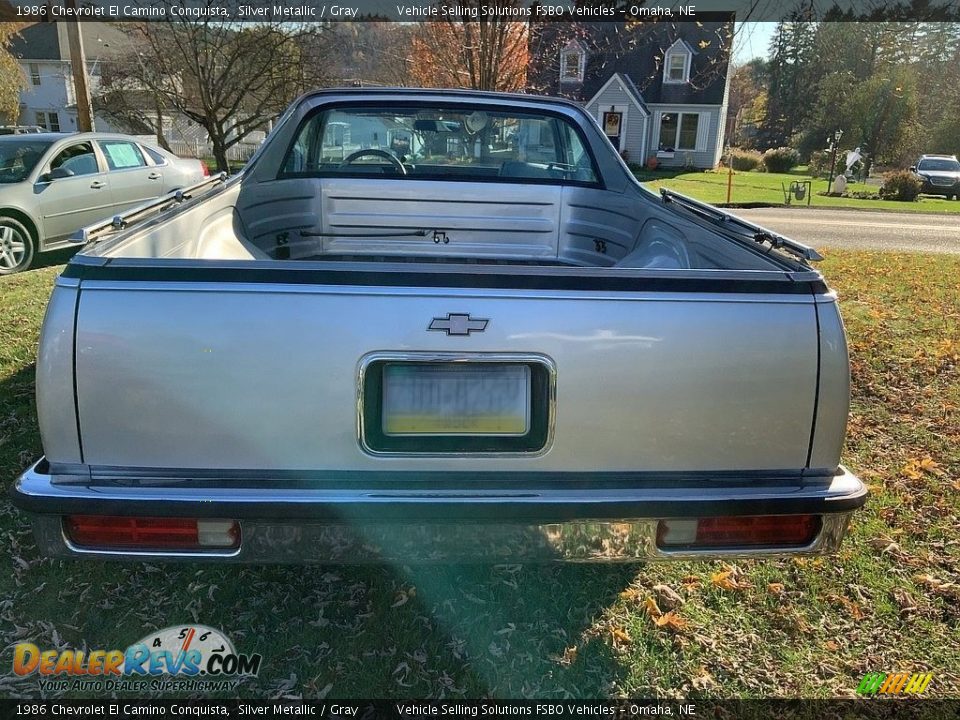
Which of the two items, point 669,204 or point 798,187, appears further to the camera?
point 798,187

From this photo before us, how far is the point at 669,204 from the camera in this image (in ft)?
12.2

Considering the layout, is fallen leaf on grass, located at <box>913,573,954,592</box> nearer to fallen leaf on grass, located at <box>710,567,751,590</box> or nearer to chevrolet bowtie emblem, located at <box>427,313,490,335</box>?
fallen leaf on grass, located at <box>710,567,751,590</box>

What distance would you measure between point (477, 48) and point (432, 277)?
964cm

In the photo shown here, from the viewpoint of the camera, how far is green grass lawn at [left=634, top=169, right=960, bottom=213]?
21.1m

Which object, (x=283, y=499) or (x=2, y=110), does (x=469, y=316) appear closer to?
(x=283, y=499)

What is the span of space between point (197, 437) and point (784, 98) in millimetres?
54822

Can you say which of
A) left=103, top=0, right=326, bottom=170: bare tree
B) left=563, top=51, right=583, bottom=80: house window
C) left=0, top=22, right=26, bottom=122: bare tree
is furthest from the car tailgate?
left=563, top=51, right=583, bottom=80: house window

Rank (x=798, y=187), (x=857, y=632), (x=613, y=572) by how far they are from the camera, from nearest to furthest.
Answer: (x=857, y=632), (x=613, y=572), (x=798, y=187)

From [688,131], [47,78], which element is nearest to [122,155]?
[688,131]

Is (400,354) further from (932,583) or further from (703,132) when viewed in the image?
(703,132)

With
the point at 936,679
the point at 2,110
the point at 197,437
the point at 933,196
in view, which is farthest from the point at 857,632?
the point at 2,110

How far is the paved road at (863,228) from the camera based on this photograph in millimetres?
12562

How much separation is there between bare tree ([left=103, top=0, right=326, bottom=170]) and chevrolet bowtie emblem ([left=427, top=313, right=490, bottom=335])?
56.2 feet

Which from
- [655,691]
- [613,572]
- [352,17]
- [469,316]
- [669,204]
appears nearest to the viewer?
[469,316]
